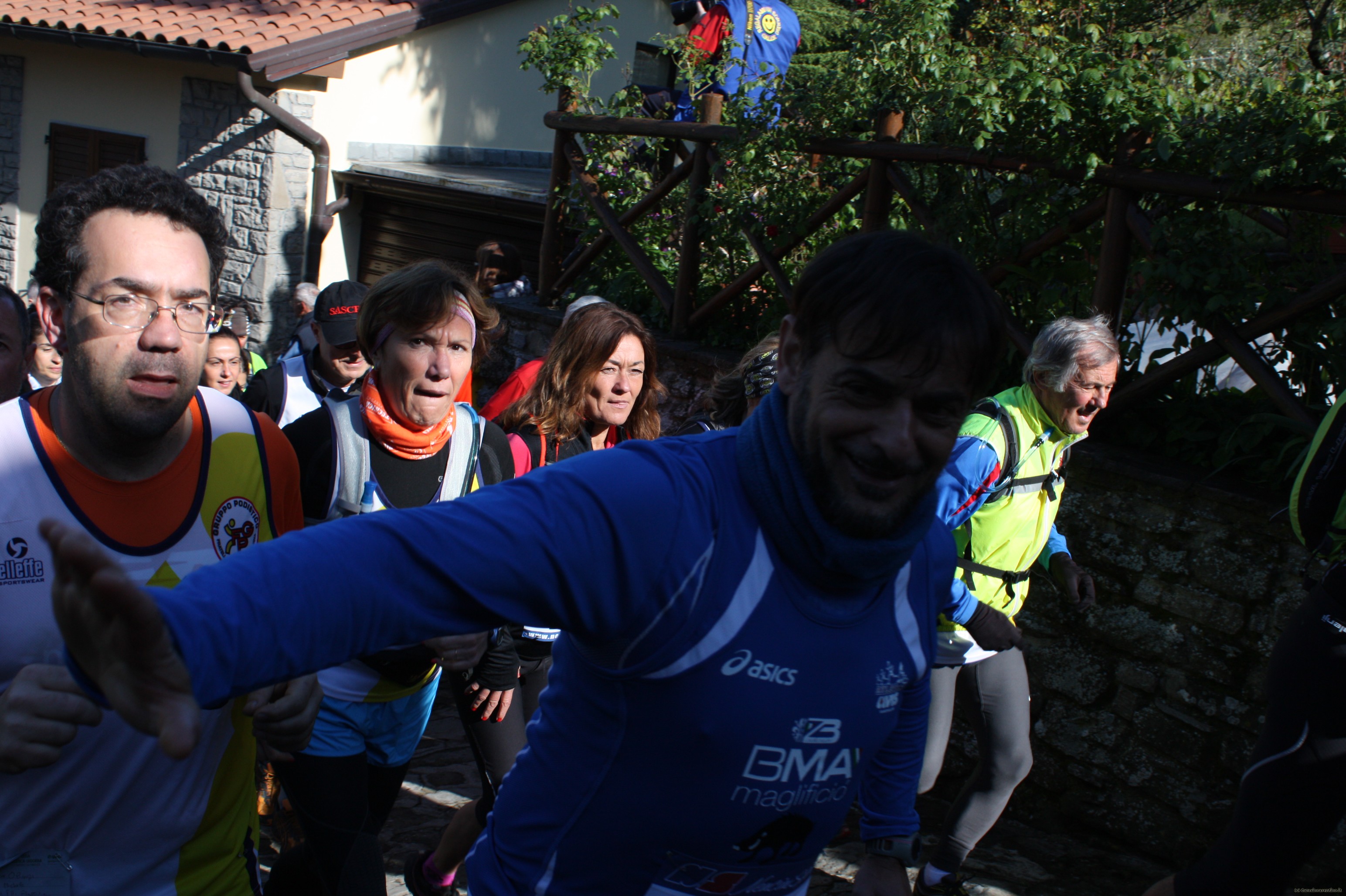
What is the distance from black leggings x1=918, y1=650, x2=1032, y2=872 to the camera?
3.53 metres

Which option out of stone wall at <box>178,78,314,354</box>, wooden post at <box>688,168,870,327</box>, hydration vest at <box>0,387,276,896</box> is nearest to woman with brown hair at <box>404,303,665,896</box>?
hydration vest at <box>0,387,276,896</box>

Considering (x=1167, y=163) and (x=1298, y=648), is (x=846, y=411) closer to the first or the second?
(x=1298, y=648)

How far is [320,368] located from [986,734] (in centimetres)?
307

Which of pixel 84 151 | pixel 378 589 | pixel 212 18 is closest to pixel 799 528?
pixel 378 589

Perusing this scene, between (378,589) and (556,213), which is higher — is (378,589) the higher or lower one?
the lower one

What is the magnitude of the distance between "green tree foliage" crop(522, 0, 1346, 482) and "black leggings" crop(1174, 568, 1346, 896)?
1318 mm

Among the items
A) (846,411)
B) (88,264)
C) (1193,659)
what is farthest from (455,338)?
(1193,659)

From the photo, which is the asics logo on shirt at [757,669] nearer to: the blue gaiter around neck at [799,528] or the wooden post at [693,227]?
the blue gaiter around neck at [799,528]

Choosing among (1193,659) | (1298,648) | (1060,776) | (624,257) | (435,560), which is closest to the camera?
(435,560)

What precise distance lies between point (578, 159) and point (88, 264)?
599 centimetres

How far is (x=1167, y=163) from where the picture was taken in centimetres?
427

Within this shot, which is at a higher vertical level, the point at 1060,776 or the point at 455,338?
the point at 455,338

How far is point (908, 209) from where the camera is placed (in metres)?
5.46

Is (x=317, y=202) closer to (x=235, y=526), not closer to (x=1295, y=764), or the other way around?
(x=235, y=526)
